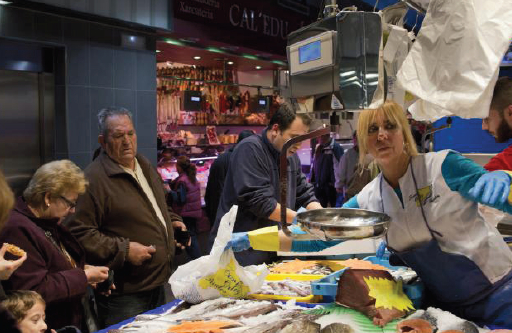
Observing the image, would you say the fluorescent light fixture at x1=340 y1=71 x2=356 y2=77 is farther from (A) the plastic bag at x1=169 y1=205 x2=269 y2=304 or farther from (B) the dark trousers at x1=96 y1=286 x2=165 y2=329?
(B) the dark trousers at x1=96 y1=286 x2=165 y2=329

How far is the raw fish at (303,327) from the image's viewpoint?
225cm

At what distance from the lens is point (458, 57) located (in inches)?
74.8

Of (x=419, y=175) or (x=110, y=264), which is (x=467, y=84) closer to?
(x=419, y=175)

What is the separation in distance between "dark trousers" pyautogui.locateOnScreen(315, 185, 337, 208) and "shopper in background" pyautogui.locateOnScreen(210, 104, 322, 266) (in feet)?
18.2

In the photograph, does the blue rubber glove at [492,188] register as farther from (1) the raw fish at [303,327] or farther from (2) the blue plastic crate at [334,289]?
(1) the raw fish at [303,327]

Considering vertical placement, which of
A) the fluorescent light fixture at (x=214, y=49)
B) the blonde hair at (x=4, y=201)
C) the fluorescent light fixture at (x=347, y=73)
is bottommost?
the blonde hair at (x=4, y=201)

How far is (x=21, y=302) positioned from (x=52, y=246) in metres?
0.51

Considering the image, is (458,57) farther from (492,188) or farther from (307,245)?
(307,245)

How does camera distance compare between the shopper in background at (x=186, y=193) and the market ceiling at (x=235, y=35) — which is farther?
the market ceiling at (x=235, y=35)

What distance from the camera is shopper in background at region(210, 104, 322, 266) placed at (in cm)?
389

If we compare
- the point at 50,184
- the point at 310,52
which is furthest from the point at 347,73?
the point at 50,184


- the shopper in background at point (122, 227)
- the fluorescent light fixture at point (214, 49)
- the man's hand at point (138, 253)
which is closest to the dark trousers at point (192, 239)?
the fluorescent light fixture at point (214, 49)

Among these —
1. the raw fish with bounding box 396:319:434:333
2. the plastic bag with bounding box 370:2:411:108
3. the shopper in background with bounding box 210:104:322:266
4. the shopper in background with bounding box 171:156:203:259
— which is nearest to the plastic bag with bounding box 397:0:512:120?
the plastic bag with bounding box 370:2:411:108

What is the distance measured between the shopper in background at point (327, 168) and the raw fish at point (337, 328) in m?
6.97
